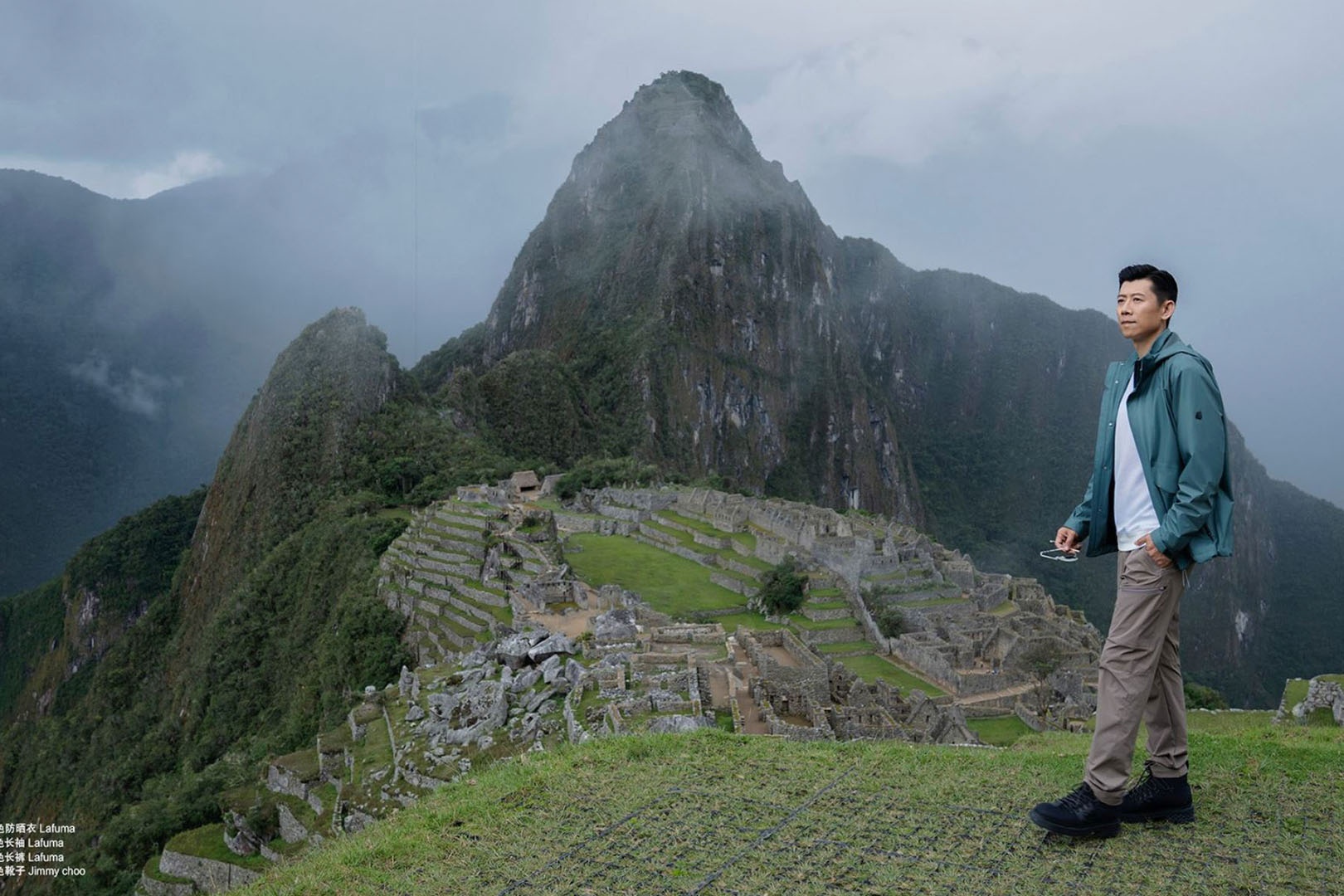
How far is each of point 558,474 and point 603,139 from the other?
89818 mm

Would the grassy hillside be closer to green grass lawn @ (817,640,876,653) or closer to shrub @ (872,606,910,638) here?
Answer: green grass lawn @ (817,640,876,653)

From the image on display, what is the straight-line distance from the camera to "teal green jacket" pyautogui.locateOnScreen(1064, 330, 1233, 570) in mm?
3885

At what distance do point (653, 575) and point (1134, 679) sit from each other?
26844 mm

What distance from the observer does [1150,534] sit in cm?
394

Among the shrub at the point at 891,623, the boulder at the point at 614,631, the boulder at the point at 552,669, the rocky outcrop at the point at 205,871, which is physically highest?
the boulder at the point at 614,631

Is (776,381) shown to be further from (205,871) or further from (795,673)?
(205,871)

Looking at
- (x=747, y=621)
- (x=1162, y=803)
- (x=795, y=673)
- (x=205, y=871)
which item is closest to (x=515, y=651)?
(x=795, y=673)

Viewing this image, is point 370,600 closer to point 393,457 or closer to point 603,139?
point 393,457

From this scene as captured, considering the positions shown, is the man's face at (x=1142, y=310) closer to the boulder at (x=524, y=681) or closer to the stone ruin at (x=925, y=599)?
the boulder at (x=524, y=681)

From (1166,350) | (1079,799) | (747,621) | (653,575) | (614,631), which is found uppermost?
(1166,350)

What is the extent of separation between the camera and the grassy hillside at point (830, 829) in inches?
149

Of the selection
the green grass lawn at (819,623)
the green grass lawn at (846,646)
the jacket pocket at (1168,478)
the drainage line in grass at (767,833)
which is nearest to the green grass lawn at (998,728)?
the green grass lawn at (846,646)

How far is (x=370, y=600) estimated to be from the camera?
3066 centimetres

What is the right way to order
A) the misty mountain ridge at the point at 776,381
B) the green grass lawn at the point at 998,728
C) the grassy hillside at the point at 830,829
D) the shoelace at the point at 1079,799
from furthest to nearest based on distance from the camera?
the misty mountain ridge at the point at 776,381 → the green grass lawn at the point at 998,728 → the shoelace at the point at 1079,799 → the grassy hillside at the point at 830,829
